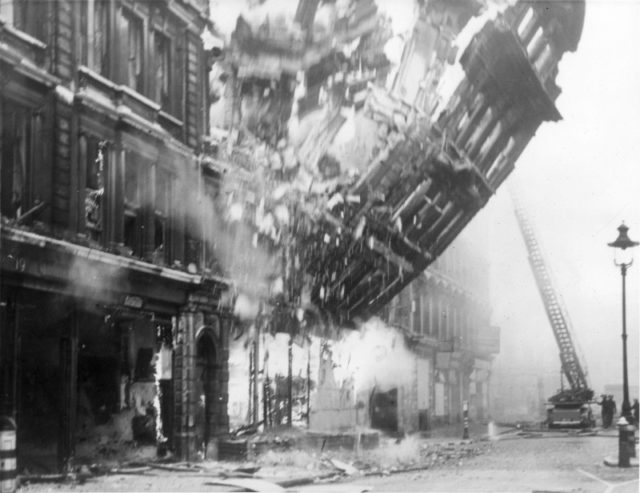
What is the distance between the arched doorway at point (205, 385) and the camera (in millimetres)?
13805

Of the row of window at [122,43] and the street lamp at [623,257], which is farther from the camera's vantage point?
the street lamp at [623,257]

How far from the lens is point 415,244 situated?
14.4 meters

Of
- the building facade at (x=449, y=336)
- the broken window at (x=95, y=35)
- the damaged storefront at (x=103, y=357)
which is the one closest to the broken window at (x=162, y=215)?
the damaged storefront at (x=103, y=357)

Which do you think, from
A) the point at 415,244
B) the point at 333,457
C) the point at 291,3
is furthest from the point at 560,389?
the point at 291,3

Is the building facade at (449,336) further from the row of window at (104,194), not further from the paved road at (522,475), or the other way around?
the row of window at (104,194)

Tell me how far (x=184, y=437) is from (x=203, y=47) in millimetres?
5499

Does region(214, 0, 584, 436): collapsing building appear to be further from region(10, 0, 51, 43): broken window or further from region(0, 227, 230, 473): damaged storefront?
region(10, 0, 51, 43): broken window

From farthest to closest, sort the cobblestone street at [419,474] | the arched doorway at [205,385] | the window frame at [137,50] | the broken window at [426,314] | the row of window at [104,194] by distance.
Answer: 1. the broken window at [426,314]
2. the arched doorway at [205,385]
3. the window frame at [137,50]
4. the cobblestone street at [419,474]
5. the row of window at [104,194]

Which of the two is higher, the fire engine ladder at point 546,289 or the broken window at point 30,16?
the broken window at point 30,16

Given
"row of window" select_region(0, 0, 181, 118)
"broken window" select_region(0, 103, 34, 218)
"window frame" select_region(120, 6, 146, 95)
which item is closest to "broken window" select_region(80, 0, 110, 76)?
"row of window" select_region(0, 0, 181, 118)

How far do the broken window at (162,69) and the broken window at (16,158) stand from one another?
245 centimetres

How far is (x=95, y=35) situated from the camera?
1139 cm

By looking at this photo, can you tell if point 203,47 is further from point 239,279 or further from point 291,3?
point 239,279

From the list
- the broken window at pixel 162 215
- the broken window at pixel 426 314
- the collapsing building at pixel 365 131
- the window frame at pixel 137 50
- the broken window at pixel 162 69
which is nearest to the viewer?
the window frame at pixel 137 50
